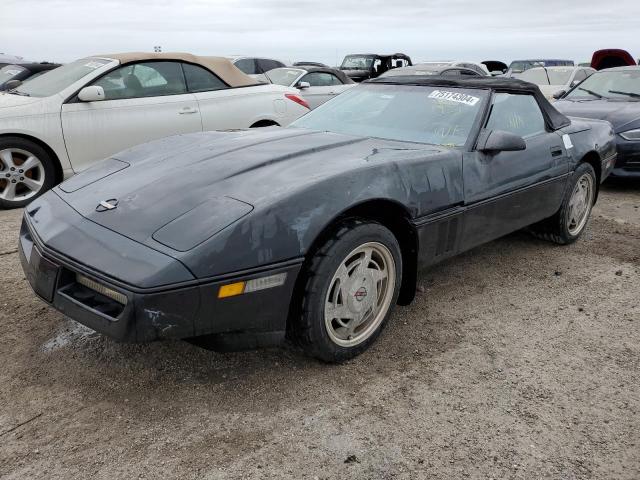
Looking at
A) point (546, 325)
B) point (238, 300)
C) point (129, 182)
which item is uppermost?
point (129, 182)

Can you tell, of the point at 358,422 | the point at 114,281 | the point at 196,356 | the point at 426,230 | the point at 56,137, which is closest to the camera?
the point at 114,281

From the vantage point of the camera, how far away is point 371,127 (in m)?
3.53

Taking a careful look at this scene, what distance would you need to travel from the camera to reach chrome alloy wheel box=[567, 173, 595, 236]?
4406 millimetres

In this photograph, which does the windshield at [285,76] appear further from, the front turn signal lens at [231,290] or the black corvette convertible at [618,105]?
the front turn signal lens at [231,290]

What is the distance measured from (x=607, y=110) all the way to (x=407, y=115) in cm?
432

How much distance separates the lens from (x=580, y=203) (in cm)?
454

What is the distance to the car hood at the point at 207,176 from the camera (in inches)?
92.0

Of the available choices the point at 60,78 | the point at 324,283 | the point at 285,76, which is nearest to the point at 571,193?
the point at 324,283

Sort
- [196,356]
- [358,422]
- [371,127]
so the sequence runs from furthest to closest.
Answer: [371,127]
[196,356]
[358,422]

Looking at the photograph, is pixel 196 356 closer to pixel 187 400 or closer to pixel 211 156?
pixel 187 400

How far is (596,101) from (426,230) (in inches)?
214

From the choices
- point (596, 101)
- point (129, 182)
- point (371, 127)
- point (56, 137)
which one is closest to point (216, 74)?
point (56, 137)

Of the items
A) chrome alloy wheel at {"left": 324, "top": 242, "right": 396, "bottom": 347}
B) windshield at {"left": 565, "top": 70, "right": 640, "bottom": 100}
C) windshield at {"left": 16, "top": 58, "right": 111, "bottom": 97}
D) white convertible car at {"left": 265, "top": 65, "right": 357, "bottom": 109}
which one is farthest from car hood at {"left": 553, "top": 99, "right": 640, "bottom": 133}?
windshield at {"left": 16, "top": 58, "right": 111, "bottom": 97}

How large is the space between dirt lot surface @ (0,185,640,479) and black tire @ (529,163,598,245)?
1028 mm
